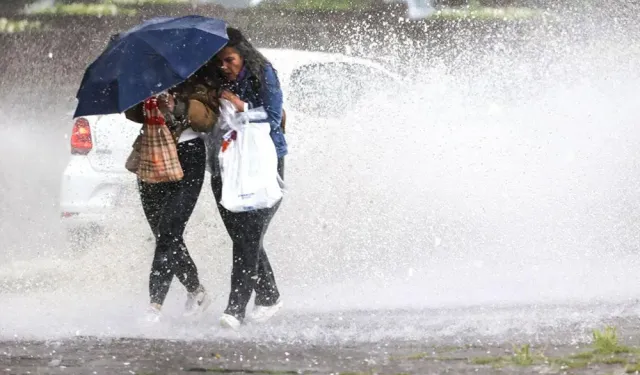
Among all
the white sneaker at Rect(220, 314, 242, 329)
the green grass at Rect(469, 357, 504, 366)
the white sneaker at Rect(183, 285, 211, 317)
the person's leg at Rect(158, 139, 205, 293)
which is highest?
the person's leg at Rect(158, 139, 205, 293)

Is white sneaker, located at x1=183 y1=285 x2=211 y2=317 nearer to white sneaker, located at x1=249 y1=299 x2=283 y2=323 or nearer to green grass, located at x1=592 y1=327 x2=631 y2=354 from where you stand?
white sneaker, located at x1=249 y1=299 x2=283 y2=323

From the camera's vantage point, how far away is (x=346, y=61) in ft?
38.4

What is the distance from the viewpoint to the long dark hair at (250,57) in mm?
8016

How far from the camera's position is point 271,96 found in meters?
8.09

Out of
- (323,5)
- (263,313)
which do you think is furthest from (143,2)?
(263,313)

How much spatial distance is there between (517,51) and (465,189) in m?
3.99

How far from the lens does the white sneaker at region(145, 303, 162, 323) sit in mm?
8414

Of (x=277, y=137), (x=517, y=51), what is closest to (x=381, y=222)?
(x=277, y=137)

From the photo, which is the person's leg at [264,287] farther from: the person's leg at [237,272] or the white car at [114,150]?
the white car at [114,150]

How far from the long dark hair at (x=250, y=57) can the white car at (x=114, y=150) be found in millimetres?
2648

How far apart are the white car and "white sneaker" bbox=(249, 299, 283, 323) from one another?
2156 millimetres

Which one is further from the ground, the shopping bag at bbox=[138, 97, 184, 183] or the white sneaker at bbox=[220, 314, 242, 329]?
the shopping bag at bbox=[138, 97, 184, 183]

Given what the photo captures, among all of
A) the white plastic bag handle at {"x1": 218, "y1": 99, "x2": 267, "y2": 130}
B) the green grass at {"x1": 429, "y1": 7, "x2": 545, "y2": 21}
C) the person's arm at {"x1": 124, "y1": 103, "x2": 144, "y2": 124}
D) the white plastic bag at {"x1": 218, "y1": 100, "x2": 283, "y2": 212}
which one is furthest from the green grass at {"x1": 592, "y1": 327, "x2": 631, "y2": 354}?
the green grass at {"x1": 429, "y1": 7, "x2": 545, "y2": 21}

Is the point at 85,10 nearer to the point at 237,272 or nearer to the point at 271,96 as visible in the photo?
the point at 237,272
